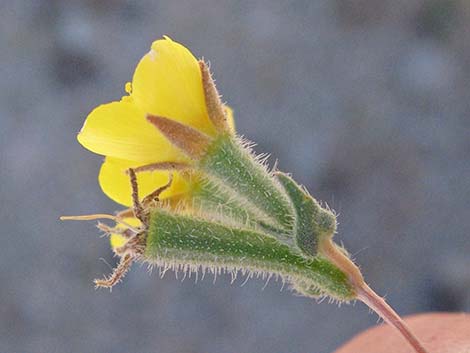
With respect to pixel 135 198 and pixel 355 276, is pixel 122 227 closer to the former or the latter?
pixel 135 198

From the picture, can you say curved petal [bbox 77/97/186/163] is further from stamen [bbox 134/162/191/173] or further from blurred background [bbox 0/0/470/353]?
blurred background [bbox 0/0/470/353]

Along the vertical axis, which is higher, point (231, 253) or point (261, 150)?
point (231, 253)

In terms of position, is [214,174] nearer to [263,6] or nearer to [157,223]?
[157,223]

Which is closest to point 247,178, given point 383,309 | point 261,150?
point 383,309

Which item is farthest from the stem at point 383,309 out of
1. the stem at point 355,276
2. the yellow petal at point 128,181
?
the yellow petal at point 128,181


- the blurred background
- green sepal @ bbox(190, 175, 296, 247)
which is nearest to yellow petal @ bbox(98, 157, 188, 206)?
green sepal @ bbox(190, 175, 296, 247)
